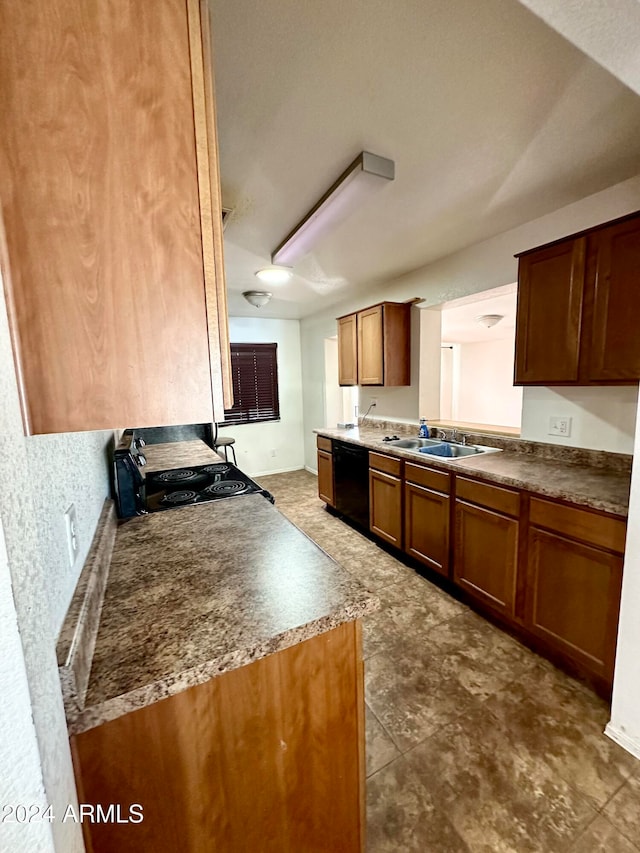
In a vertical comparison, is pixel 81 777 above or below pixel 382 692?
above

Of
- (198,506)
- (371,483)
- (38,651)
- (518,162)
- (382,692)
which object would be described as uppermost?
(518,162)

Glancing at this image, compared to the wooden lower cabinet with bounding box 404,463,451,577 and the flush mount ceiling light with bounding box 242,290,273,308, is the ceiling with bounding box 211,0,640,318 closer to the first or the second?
the flush mount ceiling light with bounding box 242,290,273,308

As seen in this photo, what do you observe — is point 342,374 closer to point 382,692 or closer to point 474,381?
point 382,692

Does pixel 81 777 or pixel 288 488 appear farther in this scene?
pixel 288 488

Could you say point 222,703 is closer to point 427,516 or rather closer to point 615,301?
point 427,516

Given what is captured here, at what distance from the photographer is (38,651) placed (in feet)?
1.49

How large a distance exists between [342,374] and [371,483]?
138 centimetres

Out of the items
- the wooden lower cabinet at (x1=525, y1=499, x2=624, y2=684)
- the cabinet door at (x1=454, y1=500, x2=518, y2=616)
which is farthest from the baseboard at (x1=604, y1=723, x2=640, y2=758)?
the cabinet door at (x1=454, y1=500, x2=518, y2=616)

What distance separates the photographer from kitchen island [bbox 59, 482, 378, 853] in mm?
643

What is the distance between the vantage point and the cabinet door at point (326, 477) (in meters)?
3.68

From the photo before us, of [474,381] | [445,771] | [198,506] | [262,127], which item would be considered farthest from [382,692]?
[474,381]

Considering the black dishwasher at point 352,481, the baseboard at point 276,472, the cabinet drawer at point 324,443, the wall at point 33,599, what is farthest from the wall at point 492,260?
the wall at point 33,599

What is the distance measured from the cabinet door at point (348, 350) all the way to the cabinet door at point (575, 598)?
233 cm

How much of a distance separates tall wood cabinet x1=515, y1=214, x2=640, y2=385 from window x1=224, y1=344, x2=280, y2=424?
3.75 meters
